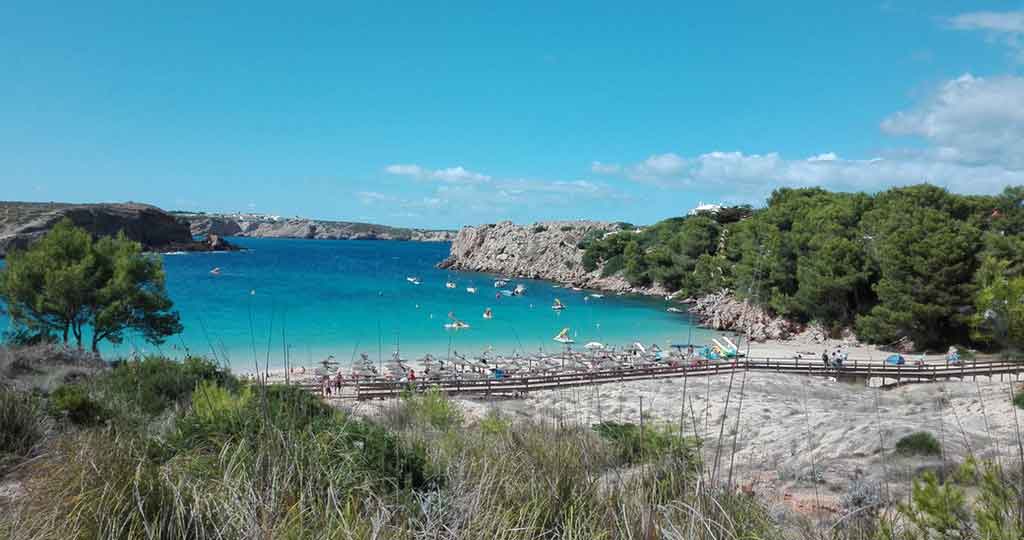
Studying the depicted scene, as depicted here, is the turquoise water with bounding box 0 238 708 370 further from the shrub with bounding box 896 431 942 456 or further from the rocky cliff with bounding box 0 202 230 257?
the rocky cliff with bounding box 0 202 230 257

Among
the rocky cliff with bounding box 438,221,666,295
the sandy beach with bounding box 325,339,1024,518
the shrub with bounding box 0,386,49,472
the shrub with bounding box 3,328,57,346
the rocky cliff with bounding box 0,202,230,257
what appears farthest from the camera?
the rocky cliff with bounding box 0,202,230,257

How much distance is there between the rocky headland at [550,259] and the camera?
54.1 meters

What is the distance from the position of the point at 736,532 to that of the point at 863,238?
43917 mm

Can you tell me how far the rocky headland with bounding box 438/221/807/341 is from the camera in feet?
177

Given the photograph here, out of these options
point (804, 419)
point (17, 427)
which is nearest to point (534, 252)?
point (804, 419)

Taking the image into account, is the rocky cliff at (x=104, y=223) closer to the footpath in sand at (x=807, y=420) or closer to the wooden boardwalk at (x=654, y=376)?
the wooden boardwalk at (x=654, y=376)

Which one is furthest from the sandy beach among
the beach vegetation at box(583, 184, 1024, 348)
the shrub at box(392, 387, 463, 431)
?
the beach vegetation at box(583, 184, 1024, 348)

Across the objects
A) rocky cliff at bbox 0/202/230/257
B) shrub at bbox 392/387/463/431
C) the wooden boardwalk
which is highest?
rocky cliff at bbox 0/202/230/257

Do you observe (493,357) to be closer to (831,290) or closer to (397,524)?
(831,290)

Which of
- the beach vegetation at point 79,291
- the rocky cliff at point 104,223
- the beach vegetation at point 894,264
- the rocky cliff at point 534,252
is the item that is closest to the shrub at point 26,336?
the beach vegetation at point 79,291

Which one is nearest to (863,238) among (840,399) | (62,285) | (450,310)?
(840,399)

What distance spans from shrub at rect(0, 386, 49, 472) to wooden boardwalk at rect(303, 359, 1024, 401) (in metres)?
13.4

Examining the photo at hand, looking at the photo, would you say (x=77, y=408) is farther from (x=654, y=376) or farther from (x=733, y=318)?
(x=733, y=318)

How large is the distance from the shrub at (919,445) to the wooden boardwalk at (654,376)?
8.51 metres
